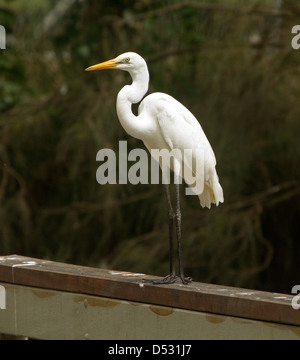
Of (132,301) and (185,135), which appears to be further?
(185,135)

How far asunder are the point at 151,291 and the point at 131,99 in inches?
17.2

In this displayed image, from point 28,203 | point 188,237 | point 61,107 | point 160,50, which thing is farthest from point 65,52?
point 188,237

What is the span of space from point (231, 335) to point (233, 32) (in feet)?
5.80

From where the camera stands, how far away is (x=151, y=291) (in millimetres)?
1344

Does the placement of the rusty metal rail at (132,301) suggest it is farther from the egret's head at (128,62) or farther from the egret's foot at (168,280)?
the egret's head at (128,62)

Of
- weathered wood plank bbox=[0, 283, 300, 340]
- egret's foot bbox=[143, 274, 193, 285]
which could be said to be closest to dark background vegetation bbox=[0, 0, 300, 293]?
egret's foot bbox=[143, 274, 193, 285]

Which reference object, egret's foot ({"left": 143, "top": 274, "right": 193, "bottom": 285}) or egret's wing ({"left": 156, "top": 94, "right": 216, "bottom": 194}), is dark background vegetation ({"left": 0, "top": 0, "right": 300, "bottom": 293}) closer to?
egret's wing ({"left": 156, "top": 94, "right": 216, "bottom": 194})

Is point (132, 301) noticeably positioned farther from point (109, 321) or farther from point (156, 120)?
point (156, 120)

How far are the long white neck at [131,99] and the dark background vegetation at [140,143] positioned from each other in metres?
1.09

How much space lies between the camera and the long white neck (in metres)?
1.54

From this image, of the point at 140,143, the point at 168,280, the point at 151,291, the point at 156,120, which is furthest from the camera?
the point at 140,143

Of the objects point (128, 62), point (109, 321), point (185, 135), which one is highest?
point (128, 62)

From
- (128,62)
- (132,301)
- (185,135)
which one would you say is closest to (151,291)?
(132,301)

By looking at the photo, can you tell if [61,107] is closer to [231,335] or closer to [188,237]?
[188,237]
